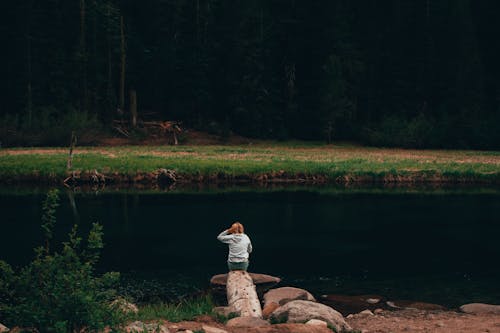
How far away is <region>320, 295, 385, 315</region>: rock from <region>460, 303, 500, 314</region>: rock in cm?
166

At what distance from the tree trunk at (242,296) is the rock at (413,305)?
2.81 metres

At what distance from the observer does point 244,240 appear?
14344 millimetres

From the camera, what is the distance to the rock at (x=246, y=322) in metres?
10.3

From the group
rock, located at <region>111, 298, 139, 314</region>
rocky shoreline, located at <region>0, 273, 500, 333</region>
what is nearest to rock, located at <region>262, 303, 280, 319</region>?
rocky shoreline, located at <region>0, 273, 500, 333</region>

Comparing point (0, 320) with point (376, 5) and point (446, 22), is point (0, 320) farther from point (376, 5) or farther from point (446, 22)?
point (376, 5)

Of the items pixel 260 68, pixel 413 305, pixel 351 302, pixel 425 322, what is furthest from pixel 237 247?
pixel 260 68

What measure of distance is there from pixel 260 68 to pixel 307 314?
5648cm

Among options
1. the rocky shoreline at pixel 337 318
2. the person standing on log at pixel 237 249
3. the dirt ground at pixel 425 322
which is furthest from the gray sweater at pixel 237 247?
the dirt ground at pixel 425 322

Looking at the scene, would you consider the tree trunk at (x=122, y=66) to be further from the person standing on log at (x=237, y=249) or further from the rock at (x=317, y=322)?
the rock at (x=317, y=322)

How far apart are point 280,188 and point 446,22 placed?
41103 mm

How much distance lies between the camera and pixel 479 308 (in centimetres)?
1245

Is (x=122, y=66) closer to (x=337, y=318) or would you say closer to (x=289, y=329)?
(x=337, y=318)

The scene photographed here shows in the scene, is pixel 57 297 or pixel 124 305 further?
pixel 124 305

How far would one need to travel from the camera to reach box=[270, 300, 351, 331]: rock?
33.9 feet
